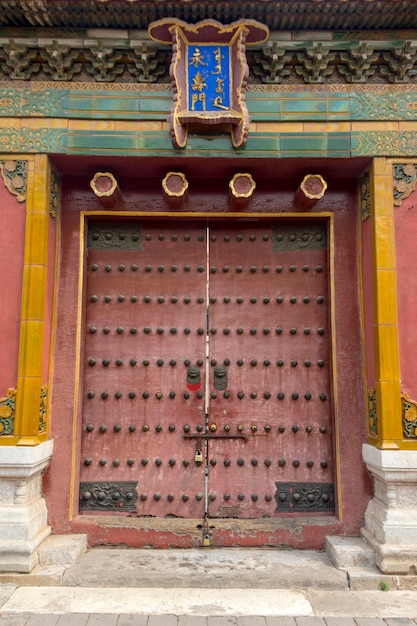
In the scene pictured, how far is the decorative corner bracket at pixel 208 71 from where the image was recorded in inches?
140

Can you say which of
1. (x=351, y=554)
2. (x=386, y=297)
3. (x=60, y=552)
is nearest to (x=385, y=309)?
(x=386, y=297)

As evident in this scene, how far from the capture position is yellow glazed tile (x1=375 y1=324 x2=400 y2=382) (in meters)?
3.48

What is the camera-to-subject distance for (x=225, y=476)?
12.7 feet

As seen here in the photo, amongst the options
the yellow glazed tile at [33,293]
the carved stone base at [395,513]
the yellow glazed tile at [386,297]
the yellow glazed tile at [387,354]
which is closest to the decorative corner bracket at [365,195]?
the yellow glazed tile at [386,297]

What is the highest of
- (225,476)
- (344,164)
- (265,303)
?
(344,164)

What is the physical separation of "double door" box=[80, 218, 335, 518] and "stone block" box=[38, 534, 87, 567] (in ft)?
1.40

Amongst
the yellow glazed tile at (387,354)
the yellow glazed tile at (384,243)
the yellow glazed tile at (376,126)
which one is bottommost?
the yellow glazed tile at (387,354)

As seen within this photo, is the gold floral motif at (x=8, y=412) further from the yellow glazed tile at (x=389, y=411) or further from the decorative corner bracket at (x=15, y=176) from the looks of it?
the yellow glazed tile at (x=389, y=411)

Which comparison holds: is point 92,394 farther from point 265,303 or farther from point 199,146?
point 199,146

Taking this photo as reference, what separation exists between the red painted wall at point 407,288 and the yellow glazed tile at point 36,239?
2690mm

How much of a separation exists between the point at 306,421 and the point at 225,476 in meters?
0.80

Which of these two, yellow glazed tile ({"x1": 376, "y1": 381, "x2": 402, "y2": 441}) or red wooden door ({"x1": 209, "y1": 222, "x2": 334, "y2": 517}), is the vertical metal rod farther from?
yellow glazed tile ({"x1": 376, "y1": 381, "x2": 402, "y2": 441})

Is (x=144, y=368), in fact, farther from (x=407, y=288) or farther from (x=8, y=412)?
(x=407, y=288)

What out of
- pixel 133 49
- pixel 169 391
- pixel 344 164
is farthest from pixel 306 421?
pixel 133 49
